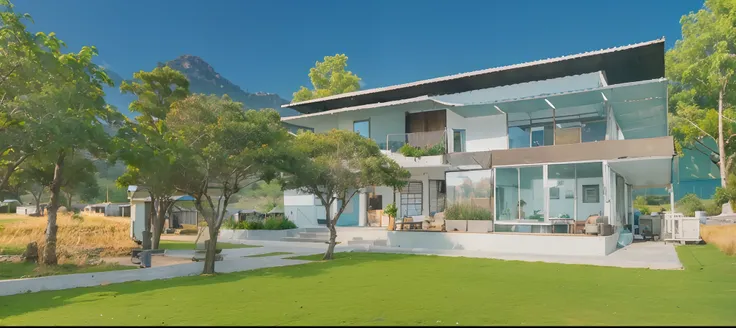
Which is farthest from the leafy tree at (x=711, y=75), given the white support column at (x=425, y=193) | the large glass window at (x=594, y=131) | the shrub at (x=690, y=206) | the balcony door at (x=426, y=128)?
the white support column at (x=425, y=193)

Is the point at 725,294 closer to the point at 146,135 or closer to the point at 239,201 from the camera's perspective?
the point at 146,135

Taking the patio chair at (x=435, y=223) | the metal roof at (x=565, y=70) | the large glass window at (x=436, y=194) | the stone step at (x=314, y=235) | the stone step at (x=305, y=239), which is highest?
the metal roof at (x=565, y=70)

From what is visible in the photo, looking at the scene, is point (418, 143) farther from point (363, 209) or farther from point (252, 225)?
point (252, 225)

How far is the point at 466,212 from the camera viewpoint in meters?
20.2

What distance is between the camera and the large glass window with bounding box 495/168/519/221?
19984mm

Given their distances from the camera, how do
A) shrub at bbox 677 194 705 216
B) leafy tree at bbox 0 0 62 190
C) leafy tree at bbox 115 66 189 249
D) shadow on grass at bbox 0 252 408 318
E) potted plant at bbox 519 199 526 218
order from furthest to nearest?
shrub at bbox 677 194 705 216 → potted plant at bbox 519 199 526 218 → leafy tree at bbox 115 66 189 249 → leafy tree at bbox 0 0 62 190 → shadow on grass at bbox 0 252 408 318

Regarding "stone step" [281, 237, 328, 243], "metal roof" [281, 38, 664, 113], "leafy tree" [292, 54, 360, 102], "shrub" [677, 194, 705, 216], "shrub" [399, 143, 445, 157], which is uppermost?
"leafy tree" [292, 54, 360, 102]

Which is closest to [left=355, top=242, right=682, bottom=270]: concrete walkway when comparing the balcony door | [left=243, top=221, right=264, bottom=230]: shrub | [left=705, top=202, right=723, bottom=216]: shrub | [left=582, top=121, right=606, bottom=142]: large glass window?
[left=582, top=121, right=606, bottom=142]: large glass window

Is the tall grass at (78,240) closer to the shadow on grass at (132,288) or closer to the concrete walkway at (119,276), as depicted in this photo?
the concrete walkway at (119,276)

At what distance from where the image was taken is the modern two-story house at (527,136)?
63.5 feet

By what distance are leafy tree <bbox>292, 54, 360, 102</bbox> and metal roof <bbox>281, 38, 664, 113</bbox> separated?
19.7 meters

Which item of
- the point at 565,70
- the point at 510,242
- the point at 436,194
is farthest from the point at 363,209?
the point at 565,70

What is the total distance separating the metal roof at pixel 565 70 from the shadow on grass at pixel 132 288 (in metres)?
15.2

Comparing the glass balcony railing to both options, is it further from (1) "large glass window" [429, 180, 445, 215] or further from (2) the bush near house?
(2) the bush near house
